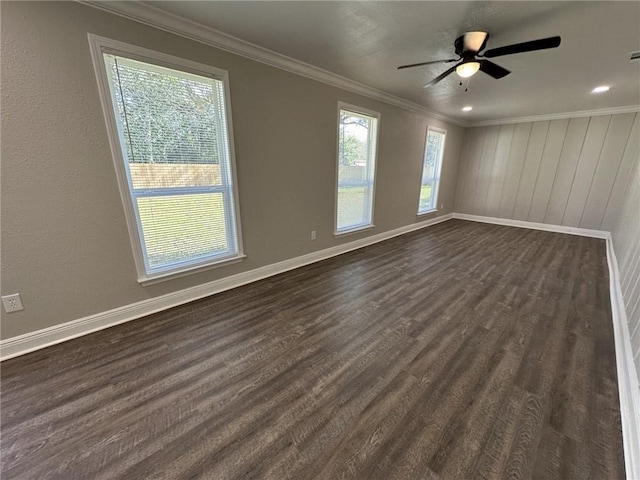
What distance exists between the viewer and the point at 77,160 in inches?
71.4

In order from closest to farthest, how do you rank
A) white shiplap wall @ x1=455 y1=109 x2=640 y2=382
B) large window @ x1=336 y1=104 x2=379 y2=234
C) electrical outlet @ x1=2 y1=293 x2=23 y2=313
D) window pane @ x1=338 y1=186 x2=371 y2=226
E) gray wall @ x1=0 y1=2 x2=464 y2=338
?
gray wall @ x1=0 y1=2 x2=464 y2=338
electrical outlet @ x1=2 y1=293 x2=23 y2=313
large window @ x1=336 y1=104 x2=379 y2=234
window pane @ x1=338 y1=186 x2=371 y2=226
white shiplap wall @ x1=455 y1=109 x2=640 y2=382

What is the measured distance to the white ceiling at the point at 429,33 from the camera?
1.83 metres

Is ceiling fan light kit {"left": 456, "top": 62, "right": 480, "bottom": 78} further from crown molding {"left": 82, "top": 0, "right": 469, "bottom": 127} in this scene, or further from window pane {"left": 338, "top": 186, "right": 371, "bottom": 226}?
window pane {"left": 338, "top": 186, "right": 371, "bottom": 226}

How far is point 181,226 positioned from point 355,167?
2667 millimetres

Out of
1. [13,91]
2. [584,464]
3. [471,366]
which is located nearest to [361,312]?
[471,366]

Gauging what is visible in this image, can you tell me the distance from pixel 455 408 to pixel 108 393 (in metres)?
2.10

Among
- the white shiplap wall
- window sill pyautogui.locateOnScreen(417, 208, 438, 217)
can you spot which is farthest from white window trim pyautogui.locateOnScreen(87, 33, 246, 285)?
the white shiplap wall

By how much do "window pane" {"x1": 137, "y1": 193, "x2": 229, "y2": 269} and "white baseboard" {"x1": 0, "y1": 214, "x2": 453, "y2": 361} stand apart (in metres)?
0.36

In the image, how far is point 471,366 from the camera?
1.76 m

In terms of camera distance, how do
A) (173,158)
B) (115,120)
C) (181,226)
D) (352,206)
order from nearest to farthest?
(115,120), (173,158), (181,226), (352,206)

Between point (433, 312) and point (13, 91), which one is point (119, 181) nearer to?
point (13, 91)

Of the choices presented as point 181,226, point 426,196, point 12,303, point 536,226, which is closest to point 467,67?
point 181,226

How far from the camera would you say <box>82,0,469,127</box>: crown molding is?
181 cm

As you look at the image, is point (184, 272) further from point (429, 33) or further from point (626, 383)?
point (626, 383)
